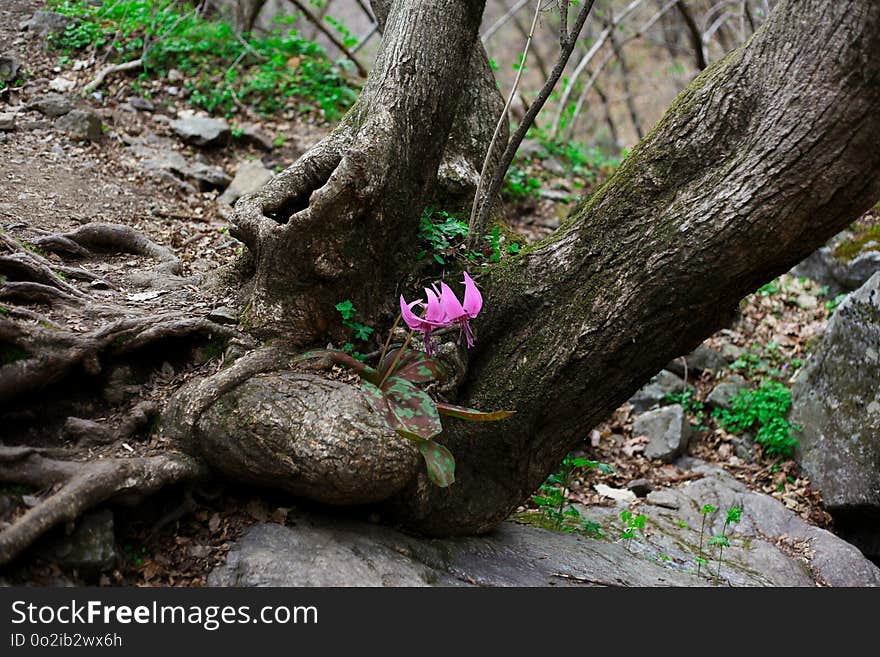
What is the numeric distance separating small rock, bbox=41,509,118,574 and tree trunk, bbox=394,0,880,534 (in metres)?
1.20

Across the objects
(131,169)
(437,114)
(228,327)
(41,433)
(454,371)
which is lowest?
(41,433)

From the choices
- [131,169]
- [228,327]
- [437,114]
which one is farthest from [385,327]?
[131,169]

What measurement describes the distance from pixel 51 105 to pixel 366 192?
4383 mm

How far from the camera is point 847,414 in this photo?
17.7 feet

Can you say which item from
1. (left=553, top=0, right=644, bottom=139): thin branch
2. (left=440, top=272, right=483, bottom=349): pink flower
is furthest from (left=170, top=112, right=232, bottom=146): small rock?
(left=440, top=272, right=483, bottom=349): pink flower

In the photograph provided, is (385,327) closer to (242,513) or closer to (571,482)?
(242,513)

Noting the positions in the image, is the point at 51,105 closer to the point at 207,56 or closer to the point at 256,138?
the point at 256,138

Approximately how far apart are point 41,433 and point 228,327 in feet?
2.87

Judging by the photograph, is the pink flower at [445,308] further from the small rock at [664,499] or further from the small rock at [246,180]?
the small rock at [246,180]

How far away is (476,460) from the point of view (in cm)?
365

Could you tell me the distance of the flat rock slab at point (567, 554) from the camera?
296cm

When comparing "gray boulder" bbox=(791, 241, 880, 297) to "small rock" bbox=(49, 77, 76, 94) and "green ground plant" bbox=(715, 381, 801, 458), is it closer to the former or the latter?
"green ground plant" bbox=(715, 381, 801, 458)

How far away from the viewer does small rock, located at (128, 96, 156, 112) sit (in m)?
7.10

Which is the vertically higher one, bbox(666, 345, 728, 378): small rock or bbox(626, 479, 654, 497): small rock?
bbox(666, 345, 728, 378): small rock
